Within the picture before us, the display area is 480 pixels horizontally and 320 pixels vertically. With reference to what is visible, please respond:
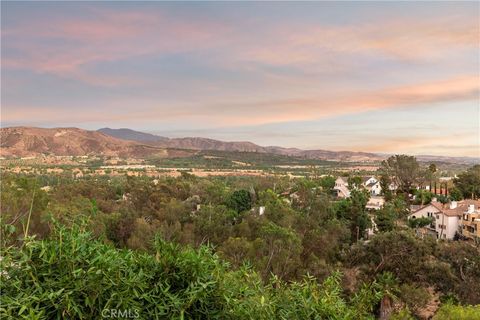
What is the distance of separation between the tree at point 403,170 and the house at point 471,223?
15964mm

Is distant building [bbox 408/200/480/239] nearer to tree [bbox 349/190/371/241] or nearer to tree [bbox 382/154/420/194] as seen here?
tree [bbox 349/190/371/241]

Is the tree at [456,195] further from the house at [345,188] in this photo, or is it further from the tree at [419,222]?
the tree at [419,222]

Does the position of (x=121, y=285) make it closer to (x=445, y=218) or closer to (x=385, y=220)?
(x=385, y=220)

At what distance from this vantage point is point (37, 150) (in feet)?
644

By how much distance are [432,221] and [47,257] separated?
4366cm

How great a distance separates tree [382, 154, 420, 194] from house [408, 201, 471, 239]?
42.3ft

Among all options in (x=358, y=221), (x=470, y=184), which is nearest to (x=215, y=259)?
(x=358, y=221)

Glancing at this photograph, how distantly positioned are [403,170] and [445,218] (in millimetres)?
16719

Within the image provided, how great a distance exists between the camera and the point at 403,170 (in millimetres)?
55031

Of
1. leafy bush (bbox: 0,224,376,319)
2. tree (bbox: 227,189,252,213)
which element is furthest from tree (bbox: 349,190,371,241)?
leafy bush (bbox: 0,224,376,319)

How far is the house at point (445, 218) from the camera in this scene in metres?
38.8

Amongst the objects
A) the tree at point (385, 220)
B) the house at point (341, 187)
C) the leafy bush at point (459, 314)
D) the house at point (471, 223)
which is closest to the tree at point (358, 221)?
the tree at point (385, 220)

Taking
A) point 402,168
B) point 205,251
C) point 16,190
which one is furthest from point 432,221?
point 205,251

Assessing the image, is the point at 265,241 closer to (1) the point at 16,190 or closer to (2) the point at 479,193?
(1) the point at 16,190
